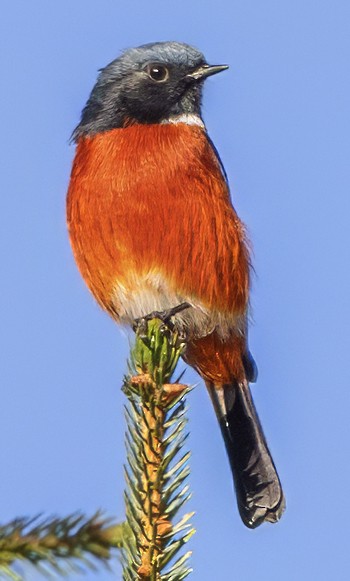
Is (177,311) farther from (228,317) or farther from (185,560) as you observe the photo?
(185,560)

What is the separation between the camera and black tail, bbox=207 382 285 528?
18.5ft

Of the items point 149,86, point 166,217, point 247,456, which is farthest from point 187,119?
point 247,456

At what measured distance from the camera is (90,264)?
4.99m

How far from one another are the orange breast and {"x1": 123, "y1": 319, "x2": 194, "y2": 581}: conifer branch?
1.32m

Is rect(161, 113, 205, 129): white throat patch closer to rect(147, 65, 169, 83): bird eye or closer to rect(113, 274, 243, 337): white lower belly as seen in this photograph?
rect(147, 65, 169, 83): bird eye

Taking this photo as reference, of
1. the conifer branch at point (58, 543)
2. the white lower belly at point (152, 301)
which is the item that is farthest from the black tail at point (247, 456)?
the conifer branch at point (58, 543)

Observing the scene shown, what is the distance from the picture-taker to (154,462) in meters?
2.82

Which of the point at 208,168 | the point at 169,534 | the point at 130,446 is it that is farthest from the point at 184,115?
the point at 169,534

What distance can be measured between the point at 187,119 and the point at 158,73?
371mm

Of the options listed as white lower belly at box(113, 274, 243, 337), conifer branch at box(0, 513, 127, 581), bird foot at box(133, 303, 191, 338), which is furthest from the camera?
white lower belly at box(113, 274, 243, 337)

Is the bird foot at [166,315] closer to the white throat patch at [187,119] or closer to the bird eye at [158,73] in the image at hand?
the white throat patch at [187,119]

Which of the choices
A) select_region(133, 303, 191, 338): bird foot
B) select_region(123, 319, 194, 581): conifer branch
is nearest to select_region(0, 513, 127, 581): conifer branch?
select_region(123, 319, 194, 581): conifer branch

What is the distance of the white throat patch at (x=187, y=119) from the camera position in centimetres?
534

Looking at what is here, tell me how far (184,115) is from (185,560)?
348 cm
